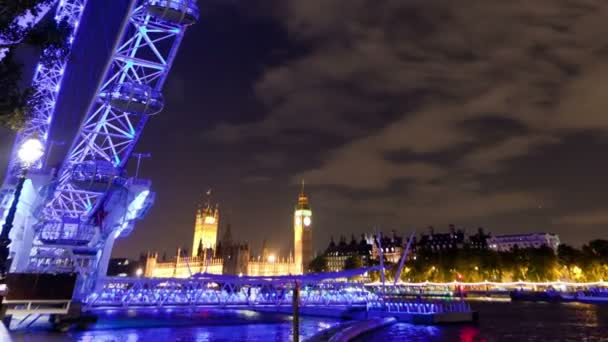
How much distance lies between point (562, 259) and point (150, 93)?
105m

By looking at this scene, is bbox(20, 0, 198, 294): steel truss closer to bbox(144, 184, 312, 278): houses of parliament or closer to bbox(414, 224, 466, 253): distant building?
bbox(144, 184, 312, 278): houses of parliament

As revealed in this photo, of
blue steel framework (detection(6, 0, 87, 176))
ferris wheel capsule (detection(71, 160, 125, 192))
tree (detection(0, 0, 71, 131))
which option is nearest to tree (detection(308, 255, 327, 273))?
blue steel framework (detection(6, 0, 87, 176))

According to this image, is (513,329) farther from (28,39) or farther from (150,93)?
(28,39)

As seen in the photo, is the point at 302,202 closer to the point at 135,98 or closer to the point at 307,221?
the point at 307,221

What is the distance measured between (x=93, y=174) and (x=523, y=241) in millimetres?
189246

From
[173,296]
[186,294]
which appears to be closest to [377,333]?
[173,296]

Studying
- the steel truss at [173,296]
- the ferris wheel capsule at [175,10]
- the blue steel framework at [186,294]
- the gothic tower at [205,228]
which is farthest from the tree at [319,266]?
the ferris wheel capsule at [175,10]

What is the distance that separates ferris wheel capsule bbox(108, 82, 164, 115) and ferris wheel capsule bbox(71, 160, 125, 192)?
4916 millimetres

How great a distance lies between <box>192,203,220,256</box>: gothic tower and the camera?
18700 cm

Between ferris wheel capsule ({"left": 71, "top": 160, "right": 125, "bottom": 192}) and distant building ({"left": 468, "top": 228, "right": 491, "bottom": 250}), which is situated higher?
distant building ({"left": 468, "top": 228, "right": 491, "bottom": 250})

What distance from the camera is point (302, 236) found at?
170 meters

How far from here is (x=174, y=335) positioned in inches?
1121

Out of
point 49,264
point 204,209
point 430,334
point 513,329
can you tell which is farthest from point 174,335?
point 204,209

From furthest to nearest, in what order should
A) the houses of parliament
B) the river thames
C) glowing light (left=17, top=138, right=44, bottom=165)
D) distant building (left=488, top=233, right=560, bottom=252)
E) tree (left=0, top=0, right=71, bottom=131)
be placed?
distant building (left=488, top=233, right=560, bottom=252) < the houses of parliament < the river thames < glowing light (left=17, top=138, right=44, bottom=165) < tree (left=0, top=0, right=71, bottom=131)
